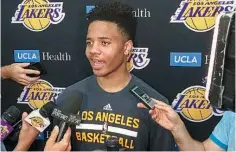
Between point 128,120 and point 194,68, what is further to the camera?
point 194,68

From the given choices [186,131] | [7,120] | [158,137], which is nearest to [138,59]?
[158,137]

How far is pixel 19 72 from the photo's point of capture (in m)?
1.90

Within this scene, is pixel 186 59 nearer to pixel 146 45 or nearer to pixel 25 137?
pixel 146 45

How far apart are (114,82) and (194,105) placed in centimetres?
48

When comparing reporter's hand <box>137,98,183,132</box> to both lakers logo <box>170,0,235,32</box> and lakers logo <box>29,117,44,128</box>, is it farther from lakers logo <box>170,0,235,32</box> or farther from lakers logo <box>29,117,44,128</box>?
lakers logo <box>170,0,235,32</box>

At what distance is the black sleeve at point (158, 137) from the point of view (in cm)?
144

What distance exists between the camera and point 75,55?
6.01 feet

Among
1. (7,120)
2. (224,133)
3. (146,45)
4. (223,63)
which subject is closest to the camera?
(223,63)

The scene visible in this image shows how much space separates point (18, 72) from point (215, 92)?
4.31 feet

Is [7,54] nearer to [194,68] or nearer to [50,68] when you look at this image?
[50,68]

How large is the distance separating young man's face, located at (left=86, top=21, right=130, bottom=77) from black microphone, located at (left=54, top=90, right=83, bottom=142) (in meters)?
0.13

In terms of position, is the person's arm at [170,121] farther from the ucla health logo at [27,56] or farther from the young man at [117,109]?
the ucla health logo at [27,56]

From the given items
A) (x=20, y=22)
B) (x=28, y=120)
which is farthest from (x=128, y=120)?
(x=20, y=22)

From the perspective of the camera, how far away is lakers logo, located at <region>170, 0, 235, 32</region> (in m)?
1.61
